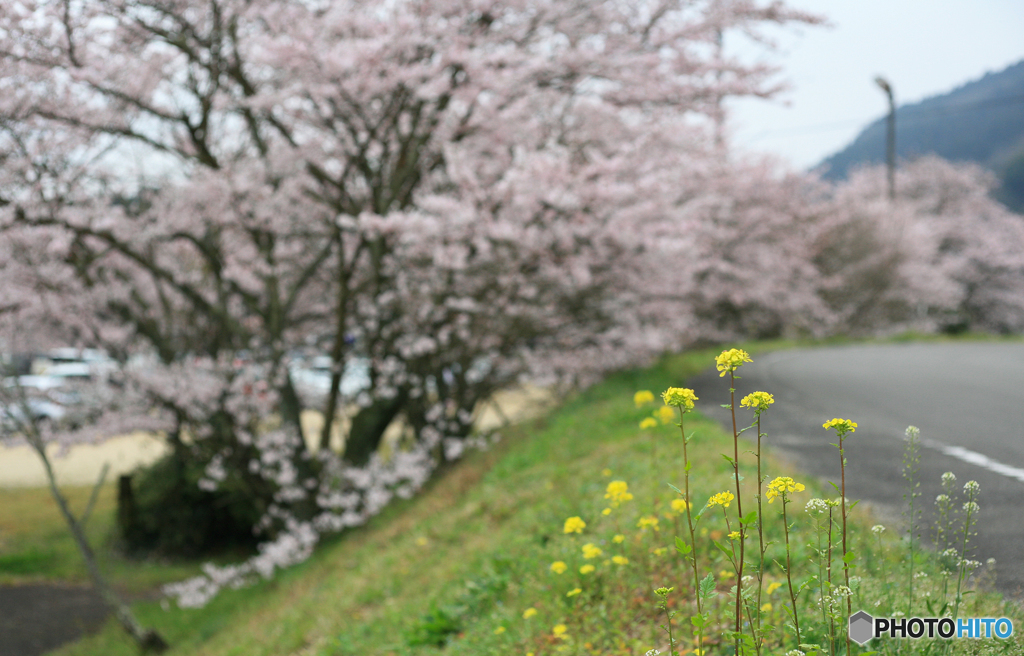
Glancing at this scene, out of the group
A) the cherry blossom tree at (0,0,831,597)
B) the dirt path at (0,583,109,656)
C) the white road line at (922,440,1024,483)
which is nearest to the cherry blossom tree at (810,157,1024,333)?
the cherry blossom tree at (0,0,831,597)

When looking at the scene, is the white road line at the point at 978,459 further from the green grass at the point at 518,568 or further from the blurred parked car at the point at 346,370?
the blurred parked car at the point at 346,370

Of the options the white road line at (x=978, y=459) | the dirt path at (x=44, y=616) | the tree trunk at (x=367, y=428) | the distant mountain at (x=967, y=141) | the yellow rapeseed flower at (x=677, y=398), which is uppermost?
the distant mountain at (x=967, y=141)

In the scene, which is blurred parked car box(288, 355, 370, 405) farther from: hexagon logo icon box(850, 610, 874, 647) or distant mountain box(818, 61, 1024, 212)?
distant mountain box(818, 61, 1024, 212)

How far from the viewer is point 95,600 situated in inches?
437

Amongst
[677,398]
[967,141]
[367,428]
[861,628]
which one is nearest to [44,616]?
[367,428]

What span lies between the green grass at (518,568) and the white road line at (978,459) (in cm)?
143

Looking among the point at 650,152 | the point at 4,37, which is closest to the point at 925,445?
the point at 650,152

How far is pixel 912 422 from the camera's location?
7215 mm

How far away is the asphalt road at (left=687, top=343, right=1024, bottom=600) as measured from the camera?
4.04m

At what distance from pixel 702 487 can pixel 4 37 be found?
8366mm

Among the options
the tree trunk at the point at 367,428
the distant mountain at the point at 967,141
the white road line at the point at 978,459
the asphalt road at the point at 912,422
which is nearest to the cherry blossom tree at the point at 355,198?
the tree trunk at the point at 367,428

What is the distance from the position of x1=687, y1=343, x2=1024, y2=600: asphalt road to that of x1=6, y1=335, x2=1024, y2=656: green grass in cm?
51

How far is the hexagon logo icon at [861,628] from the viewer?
2.25 metres

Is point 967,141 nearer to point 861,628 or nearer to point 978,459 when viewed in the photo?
point 978,459
